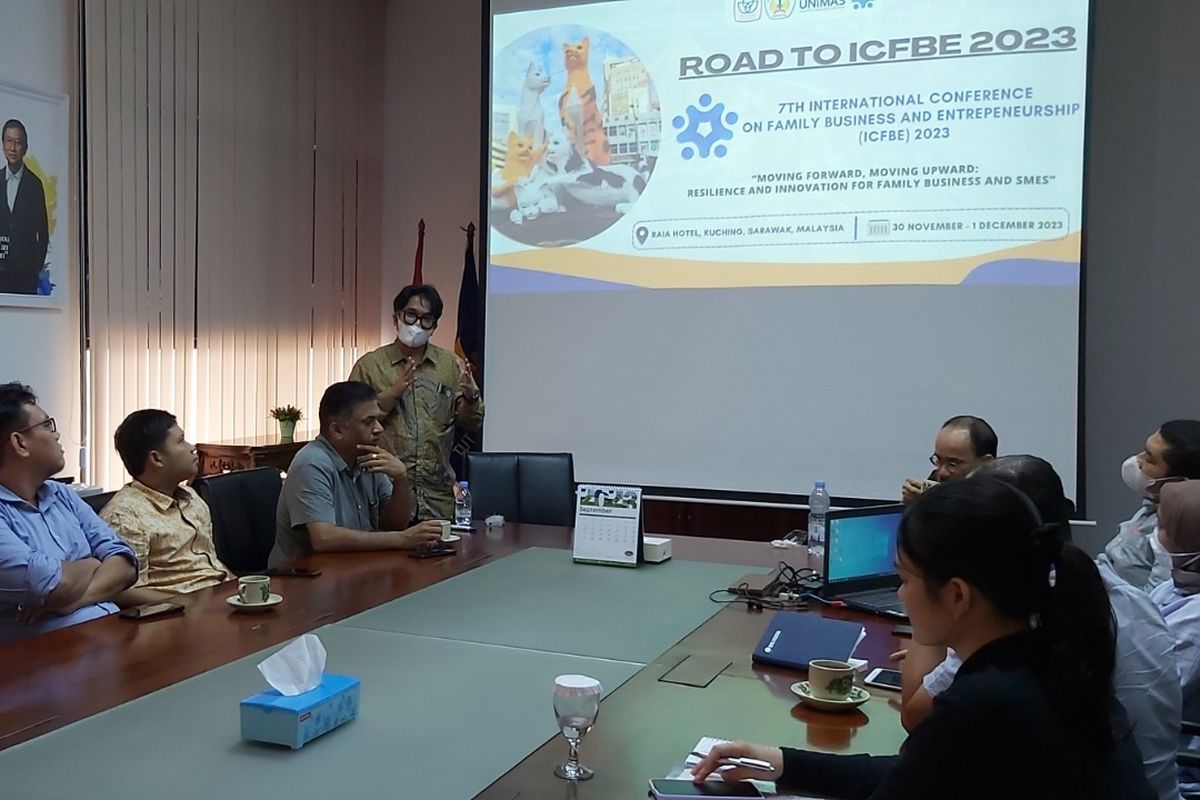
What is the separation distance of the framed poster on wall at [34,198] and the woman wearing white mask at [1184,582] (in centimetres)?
409

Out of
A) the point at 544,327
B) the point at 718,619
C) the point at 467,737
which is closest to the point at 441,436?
the point at 544,327

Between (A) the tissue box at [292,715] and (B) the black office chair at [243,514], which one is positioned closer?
(A) the tissue box at [292,715]

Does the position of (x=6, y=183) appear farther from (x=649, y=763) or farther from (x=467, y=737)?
(x=649, y=763)

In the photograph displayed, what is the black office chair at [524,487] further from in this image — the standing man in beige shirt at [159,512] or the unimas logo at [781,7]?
the unimas logo at [781,7]

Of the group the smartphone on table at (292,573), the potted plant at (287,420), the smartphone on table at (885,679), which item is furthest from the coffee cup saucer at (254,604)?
the potted plant at (287,420)

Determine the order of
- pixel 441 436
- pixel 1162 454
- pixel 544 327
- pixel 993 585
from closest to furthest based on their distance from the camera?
pixel 993 585 → pixel 1162 454 → pixel 441 436 → pixel 544 327

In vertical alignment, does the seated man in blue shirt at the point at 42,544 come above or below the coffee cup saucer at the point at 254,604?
above

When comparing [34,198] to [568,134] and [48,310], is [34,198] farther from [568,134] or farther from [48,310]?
[568,134]

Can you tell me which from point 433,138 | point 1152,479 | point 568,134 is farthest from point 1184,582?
point 433,138

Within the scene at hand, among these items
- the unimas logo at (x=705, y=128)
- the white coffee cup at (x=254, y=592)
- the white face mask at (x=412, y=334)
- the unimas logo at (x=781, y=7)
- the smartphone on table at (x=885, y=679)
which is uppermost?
the unimas logo at (x=781, y=7)

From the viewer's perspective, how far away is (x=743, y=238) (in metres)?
4.23

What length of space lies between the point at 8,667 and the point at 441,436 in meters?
2.15

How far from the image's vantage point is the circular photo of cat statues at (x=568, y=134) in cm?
439

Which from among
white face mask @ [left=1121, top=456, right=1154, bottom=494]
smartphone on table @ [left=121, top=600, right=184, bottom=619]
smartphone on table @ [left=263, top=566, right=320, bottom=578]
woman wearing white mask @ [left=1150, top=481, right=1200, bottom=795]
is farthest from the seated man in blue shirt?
white face mask @ [left=1121, top=456, right=1154, bottom=494]
